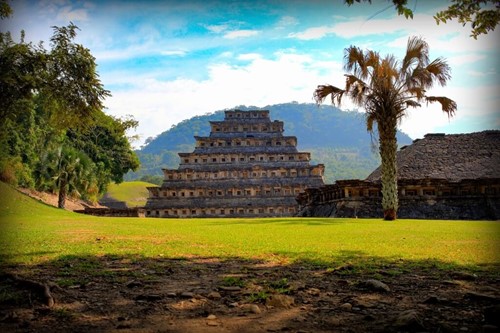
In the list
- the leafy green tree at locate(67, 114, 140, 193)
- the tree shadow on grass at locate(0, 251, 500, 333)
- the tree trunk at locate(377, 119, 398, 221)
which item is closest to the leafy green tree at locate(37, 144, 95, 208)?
the leafy green tree at locate(67, 114, 140, 193)

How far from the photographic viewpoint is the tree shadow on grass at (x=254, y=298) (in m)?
3.49

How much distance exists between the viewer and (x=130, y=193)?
8338cm

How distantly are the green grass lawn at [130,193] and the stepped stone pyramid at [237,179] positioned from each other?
31.0m

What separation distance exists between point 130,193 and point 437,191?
69492 mm

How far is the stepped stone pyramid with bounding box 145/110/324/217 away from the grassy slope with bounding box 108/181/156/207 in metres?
31.0

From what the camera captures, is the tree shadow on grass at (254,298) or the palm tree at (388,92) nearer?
the tree shadow on grass at (254,298)

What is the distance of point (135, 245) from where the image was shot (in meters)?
8.98

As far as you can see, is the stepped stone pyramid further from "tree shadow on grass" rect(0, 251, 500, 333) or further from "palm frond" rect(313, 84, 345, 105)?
"tree shadow on grass" rect(0, 251, 500, 333)

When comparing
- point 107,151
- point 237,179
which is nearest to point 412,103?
point 237,179

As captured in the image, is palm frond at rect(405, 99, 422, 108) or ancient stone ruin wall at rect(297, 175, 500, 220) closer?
palm frond at rect(405, 99, 422, 108)

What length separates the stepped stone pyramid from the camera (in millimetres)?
44844

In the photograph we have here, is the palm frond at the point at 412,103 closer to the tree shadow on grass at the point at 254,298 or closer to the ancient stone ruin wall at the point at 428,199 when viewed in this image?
the ancient stone ruin wall at the point at 428,199

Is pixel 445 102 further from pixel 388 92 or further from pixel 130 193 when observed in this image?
pixel 130 193

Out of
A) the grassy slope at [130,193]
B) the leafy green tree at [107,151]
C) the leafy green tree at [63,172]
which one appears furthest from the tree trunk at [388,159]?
the grassy slope at [130,193]
